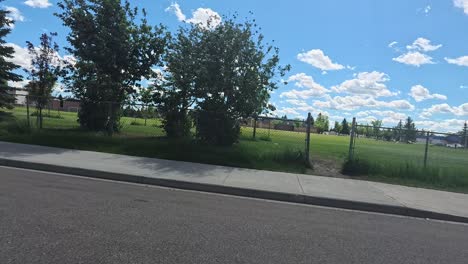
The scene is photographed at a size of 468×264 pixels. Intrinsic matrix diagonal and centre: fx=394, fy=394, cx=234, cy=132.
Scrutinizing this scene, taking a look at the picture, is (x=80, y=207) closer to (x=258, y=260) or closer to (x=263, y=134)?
(x=258, y=260)

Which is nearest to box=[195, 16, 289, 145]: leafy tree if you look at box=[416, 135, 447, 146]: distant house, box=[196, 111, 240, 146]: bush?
box=[196, 111, 240, 146]: bush

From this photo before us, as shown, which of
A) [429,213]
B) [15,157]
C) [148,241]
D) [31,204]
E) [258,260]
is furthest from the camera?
[15,157]

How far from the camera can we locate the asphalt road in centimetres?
448

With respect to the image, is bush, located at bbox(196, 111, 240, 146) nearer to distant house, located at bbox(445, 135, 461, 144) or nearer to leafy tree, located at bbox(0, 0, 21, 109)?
distant house, located at bbox(445, 135, 461, 144)

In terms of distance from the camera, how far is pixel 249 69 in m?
14.8

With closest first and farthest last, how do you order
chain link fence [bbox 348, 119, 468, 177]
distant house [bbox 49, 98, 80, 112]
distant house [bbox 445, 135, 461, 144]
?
chain link fence [bbox 348, 119, 468, 177] → distant house [bbox 445, 135, 461, 144] → distant house [bbox 49, 98, 80, 112]

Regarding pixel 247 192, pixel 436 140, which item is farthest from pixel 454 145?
pixel 247 192

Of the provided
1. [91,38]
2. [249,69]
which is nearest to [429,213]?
[249,69]

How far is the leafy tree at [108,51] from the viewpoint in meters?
16.7

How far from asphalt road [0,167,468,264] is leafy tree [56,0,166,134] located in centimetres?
934

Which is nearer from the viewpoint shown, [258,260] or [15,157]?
[258,260]

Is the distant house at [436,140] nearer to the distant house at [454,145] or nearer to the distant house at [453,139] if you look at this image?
the distant house at [453,139]

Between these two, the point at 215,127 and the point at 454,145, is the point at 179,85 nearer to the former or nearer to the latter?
the point at 215,127

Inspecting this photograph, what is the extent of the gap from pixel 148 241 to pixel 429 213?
5992mm
